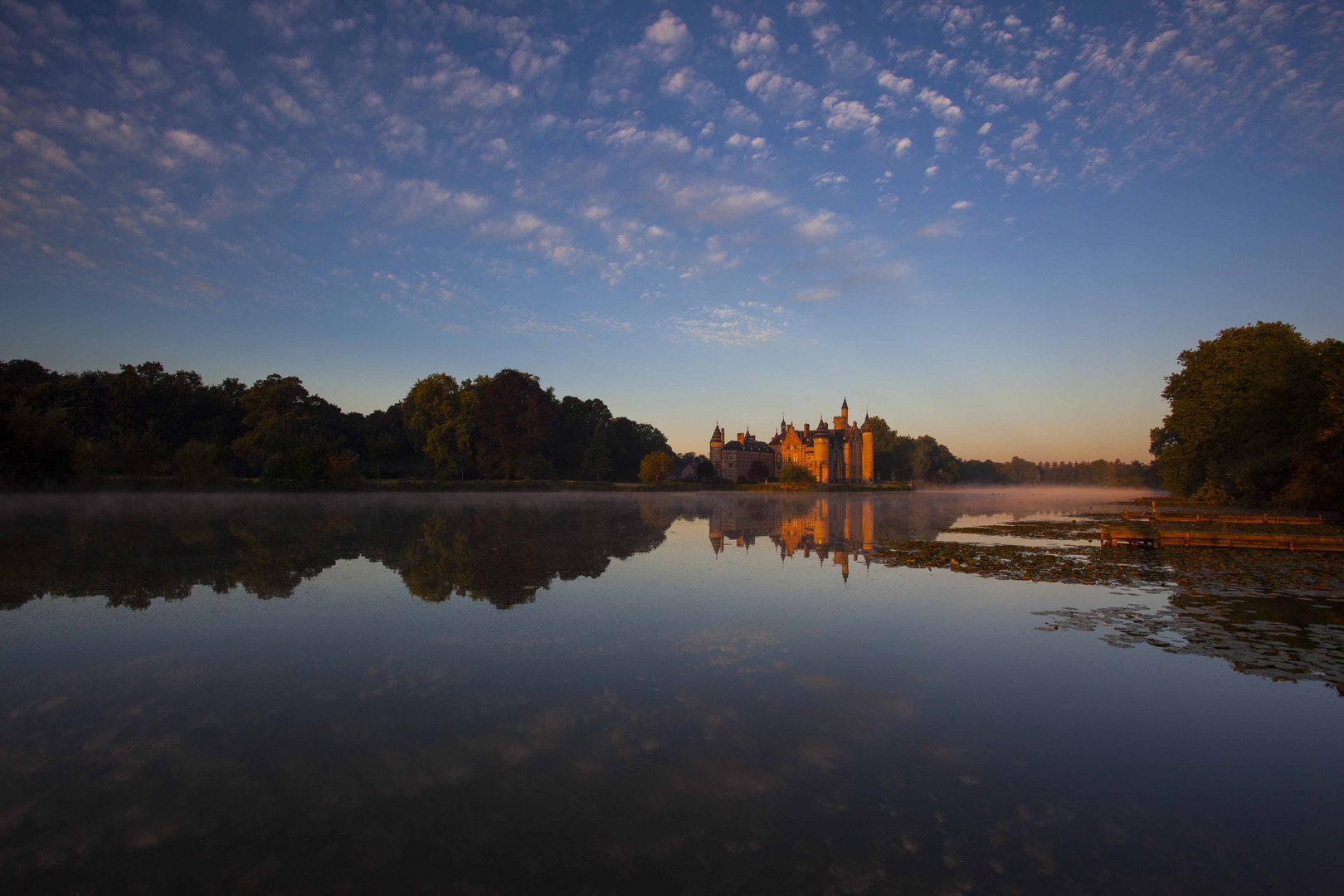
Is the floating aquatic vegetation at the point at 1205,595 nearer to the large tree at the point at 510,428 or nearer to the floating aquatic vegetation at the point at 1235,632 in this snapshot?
the floating aquatic vegetation at the point at 1235,632

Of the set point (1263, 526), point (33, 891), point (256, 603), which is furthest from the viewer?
point (1263, 526)

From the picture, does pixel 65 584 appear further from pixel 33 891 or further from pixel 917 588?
pixel 917 588

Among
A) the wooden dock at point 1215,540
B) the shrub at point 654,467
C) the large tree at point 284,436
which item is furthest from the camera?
the shrub at point 654,467

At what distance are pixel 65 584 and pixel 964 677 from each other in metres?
16.3

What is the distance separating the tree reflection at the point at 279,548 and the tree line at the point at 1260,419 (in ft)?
101

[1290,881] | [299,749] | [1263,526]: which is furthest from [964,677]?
[1263,526]

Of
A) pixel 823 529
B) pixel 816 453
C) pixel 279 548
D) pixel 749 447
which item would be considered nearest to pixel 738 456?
pixel 749 447

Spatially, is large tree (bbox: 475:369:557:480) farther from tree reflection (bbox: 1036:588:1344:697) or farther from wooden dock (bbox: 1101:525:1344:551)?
tree reflection (bbox: 1036:588:1344:697)

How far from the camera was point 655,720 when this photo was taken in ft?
21.1

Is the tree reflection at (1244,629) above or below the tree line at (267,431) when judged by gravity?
below

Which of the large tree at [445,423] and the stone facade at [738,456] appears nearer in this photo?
the large tree at [445,423]

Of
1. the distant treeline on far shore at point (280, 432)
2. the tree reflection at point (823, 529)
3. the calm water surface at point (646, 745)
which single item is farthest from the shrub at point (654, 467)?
the calm water surface at point (646, 745)

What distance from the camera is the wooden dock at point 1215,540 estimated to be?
19625 millimetres

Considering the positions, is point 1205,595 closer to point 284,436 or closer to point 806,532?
point 806,532
